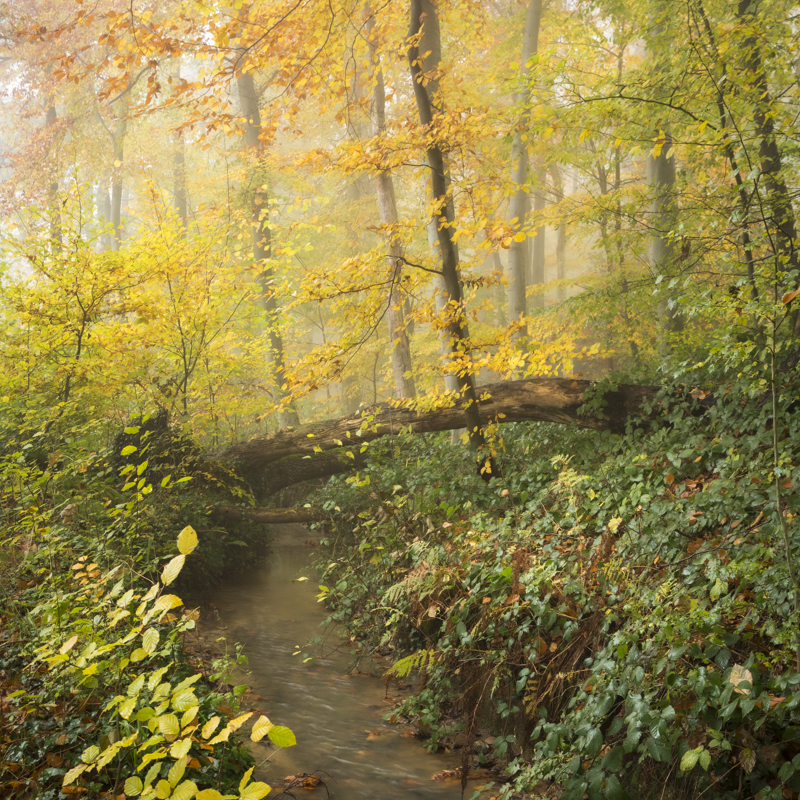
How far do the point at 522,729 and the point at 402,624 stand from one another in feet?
5.65

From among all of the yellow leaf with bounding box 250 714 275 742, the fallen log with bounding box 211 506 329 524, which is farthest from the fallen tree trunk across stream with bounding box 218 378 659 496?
the yellow leaf with bounding box 250 714 275 742

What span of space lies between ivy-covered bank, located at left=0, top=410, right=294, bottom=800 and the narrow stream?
0.44 metres

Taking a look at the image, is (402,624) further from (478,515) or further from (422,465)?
(422,465)

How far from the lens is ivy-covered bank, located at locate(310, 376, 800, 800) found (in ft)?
8.90

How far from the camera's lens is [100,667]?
9.87ft

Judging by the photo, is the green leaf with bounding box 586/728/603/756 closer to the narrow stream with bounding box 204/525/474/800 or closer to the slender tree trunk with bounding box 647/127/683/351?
the narrow stream with bounding box 204/525/474/800

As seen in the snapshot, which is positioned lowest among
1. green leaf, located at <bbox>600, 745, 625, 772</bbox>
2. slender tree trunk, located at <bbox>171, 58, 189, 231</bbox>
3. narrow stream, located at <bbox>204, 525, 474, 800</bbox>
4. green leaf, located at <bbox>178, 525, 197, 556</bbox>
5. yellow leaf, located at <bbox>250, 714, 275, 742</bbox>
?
narrow stream, located at <bbox>204, 525, 474, 800</bbox>

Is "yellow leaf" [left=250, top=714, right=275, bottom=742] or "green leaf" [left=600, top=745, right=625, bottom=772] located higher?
"yellow leaf" [left=250, top=714, right=275, bottom=742]

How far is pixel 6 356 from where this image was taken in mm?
6930

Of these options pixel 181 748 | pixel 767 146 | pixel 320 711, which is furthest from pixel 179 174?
pixel 181 748

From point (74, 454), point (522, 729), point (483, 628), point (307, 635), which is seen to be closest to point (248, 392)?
point (74, 454)

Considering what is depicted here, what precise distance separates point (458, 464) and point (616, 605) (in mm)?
4069

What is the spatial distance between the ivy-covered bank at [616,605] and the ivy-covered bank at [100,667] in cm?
169

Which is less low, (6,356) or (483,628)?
(6,356)
